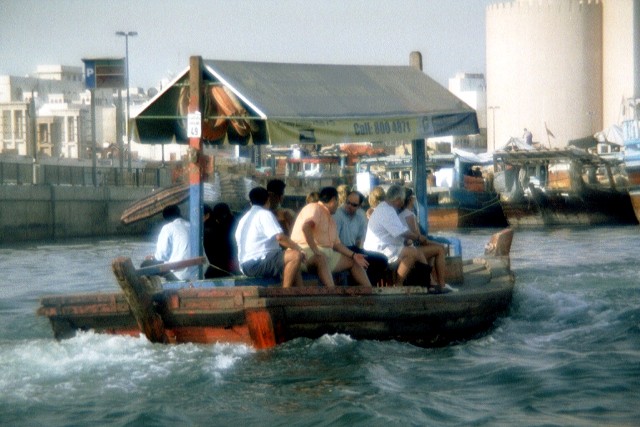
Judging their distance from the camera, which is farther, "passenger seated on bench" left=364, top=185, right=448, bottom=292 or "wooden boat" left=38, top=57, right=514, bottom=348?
"passenger seated on bench" left=364, top=185, right=448, bottom=292

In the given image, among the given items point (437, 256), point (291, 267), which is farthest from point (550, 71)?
point (291, 267)

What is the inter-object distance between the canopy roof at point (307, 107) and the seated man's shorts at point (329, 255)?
1086 mm

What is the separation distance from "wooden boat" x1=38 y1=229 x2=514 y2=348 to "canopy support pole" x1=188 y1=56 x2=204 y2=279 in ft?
1.96

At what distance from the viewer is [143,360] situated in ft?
37.1

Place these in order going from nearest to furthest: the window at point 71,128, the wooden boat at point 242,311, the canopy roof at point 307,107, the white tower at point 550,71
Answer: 1. the wooden boat at point 242,311
2. the canopy roof at point 307,107
3. the white tower at point 550,71
4. the window at point 71,128

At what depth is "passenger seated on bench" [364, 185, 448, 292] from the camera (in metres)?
13.2

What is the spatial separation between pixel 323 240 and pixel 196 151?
1524mm

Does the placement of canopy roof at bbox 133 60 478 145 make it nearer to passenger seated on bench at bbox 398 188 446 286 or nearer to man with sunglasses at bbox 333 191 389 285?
man with sunglasses at bbox 333 191 389 285

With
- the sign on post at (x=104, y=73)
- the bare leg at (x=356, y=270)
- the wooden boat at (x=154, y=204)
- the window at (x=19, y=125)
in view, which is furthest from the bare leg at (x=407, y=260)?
the window at (x=19, y=125)

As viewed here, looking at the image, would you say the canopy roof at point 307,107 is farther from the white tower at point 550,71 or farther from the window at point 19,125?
the window at point 19,125

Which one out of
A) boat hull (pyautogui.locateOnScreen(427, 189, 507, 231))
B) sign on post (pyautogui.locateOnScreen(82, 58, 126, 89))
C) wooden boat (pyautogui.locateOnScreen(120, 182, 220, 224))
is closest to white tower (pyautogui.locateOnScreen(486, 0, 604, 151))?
boat hull (pyautogui.locateOnScreen(427, 189, 507, 231))

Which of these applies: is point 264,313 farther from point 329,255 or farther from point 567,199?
point 567,199

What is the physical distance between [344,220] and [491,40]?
61001 mm

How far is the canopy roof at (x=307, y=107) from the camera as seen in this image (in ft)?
41.0
